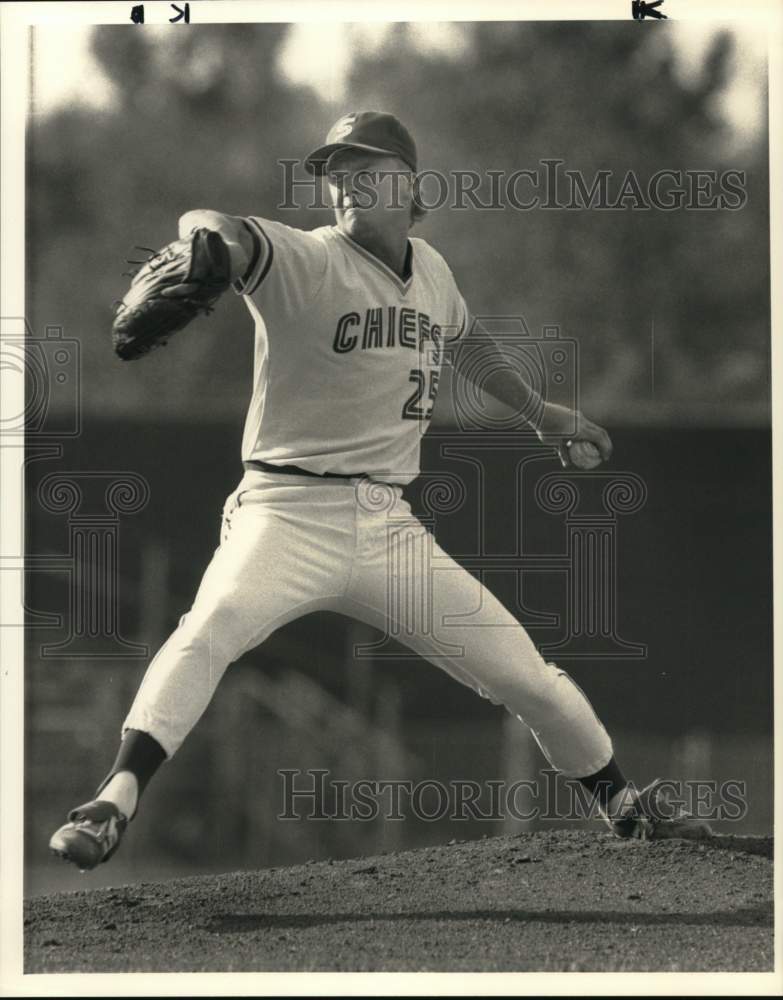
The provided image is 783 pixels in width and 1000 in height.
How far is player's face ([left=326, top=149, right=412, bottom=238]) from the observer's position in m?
5.12

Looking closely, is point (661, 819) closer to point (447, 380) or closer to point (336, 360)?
point (447, 380)

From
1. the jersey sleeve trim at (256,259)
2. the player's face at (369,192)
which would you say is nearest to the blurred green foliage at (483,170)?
the player's face at (369,192)

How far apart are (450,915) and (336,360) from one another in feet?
5.81

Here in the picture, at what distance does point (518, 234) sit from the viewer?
5.36m

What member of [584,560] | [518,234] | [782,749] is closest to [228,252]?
[518,234]

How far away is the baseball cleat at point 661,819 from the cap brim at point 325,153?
7.33 ft

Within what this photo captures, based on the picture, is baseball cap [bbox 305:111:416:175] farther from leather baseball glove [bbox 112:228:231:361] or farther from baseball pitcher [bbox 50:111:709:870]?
leather baseball glove [bbox 112:228:231:361]

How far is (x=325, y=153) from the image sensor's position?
17.0 feet

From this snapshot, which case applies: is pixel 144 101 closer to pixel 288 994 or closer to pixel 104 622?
pixel 104 622

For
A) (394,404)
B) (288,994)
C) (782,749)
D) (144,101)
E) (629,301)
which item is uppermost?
(144,101)

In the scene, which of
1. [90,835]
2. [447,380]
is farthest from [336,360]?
[90,835]

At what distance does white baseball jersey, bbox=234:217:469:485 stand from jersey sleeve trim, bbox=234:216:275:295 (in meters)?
0.01

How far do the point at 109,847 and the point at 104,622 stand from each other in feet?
2.73

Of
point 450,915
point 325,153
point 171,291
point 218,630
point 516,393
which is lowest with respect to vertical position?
point 450,915
